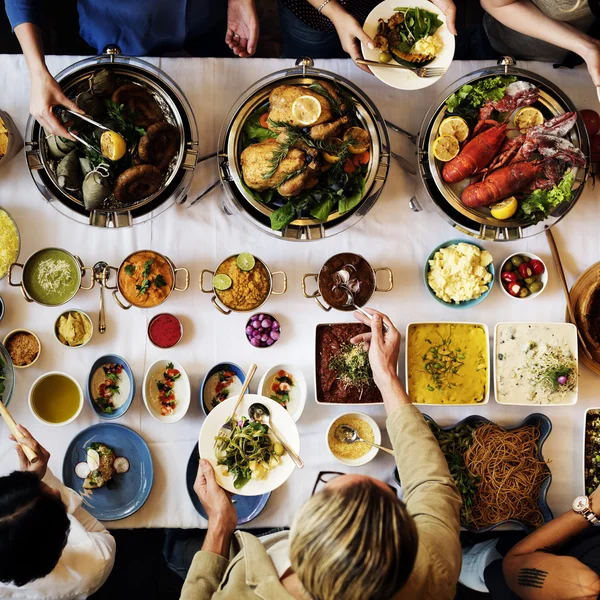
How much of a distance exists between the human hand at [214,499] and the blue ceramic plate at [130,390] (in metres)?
0.45

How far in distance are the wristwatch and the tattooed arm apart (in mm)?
18

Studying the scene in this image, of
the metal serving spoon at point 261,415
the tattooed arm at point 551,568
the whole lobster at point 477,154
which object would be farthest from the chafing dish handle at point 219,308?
the tattooed arm at point 551,568

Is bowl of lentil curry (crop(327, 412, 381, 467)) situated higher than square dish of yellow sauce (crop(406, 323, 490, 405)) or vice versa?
square dish of yellow sauce (crop(406, 323, 490, 405))

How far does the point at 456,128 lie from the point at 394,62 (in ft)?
1.17

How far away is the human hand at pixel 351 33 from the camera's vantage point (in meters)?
2.00

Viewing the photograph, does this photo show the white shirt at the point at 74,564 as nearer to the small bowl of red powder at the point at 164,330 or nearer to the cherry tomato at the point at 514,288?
the small bowl of red powder at the point at 164,330

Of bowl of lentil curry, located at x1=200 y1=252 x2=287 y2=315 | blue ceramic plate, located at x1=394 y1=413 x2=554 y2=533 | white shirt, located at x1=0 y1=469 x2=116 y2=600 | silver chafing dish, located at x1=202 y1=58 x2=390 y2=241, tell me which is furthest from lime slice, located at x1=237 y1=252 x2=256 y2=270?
white shirt, located at x1=0 y1=469 x2=116 y2=600

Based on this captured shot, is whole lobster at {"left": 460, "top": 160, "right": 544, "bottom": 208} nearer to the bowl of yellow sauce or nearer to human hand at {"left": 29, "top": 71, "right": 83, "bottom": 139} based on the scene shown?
human hand at {"left": 29, "top": 71, "right": 83, "bottom": 139}

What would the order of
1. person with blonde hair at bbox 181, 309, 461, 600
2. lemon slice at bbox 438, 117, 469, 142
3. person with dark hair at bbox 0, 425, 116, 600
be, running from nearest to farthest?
person with blonde hair at bbox 181, 309, 461, 600 < person with dark hair at bbox 0, 425, 116, 600 < lemon slice at bbox 438, 117, 469, 142

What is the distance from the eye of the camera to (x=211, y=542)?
1854 mm

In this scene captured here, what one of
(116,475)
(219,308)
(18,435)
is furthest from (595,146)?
(18,435)

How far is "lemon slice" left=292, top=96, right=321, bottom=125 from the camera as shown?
1961mm

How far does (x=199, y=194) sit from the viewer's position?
227 centimetres

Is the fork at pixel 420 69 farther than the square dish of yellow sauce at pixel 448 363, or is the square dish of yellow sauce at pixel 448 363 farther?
the square dish of yellow sauce at pixel 448 363
